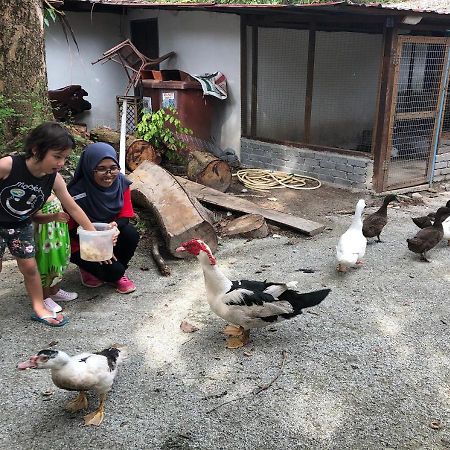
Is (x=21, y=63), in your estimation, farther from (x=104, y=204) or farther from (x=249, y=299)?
(x=249, y=299)

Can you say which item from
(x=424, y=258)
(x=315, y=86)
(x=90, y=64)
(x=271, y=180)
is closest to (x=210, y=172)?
(x=271, y=180)

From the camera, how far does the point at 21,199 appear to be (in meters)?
3.13

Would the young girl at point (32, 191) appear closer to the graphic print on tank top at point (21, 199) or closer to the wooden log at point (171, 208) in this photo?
the graphic print on tank top at point (21, 199)

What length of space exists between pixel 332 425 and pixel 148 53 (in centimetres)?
976

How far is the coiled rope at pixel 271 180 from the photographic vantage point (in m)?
7.51

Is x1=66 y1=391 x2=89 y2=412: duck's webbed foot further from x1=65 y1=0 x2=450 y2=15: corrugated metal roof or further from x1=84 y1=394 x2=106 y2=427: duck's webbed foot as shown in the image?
x1=65 y1=0 x2=450 y2=15: corrugated metal roof

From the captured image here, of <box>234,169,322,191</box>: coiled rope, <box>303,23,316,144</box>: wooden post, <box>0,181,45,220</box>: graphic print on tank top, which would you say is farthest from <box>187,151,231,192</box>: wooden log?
<box>0,181,45,220</box>: graphic print on tank top

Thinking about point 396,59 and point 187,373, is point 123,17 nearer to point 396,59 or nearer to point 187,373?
point 396,59

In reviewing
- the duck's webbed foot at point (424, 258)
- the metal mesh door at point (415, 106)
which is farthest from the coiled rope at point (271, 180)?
the duck's webbed foot at point (424, 258)

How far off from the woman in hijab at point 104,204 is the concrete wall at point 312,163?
4181 mm

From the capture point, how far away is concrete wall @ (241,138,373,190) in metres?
7.13

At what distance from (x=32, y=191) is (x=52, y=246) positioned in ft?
1.70

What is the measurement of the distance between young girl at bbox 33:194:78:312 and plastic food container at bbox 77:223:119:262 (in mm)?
206

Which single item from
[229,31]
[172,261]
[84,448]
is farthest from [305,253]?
[229,31]
